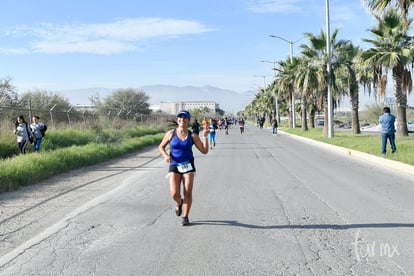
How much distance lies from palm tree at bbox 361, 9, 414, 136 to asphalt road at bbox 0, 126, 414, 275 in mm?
14173

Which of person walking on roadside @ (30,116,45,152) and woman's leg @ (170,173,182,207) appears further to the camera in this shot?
person walking on roadside @ (30,116,45,152)

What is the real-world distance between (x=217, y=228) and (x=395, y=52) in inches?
Result: 844

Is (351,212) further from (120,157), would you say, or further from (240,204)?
(120,157)

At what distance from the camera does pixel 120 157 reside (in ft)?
71.7

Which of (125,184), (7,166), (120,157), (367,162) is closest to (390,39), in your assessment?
(367,162)

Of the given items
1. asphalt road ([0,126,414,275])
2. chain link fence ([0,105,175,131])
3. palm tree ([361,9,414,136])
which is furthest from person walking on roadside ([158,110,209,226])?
palm tree ([361,9,414,136])

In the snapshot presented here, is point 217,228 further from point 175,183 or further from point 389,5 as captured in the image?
point 389,5

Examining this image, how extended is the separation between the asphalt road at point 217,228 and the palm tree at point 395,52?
14.2m

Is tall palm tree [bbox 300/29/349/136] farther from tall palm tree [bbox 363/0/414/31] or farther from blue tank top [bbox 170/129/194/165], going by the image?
blue tank top [bbox 170/129/194/165]

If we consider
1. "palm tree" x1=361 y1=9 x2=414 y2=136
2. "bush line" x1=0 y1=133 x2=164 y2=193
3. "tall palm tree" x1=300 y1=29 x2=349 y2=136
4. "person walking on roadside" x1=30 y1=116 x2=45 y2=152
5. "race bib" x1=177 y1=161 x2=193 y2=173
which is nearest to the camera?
"race bib" x1=177 y1=161 x2=193 y2=173

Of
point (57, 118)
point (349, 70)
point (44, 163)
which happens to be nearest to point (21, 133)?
point (44, 163)

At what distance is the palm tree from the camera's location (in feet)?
82.5

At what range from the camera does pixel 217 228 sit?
6.97m

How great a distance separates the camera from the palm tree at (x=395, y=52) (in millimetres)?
25141
